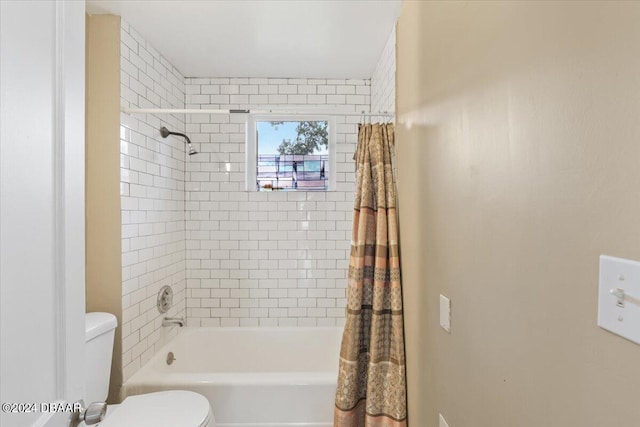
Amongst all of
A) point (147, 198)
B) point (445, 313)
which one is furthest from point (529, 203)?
point (147, 198)

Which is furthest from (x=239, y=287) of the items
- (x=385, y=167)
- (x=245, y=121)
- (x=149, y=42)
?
(x=149, y=42)

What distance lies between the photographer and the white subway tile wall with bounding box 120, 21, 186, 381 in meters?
1.98

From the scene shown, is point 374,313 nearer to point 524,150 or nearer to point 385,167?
point 385,167

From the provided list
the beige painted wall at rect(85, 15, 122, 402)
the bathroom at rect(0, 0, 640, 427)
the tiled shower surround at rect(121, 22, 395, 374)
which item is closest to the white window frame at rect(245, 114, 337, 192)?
the tiled shower surround at rect(121, 22, 395, 374)

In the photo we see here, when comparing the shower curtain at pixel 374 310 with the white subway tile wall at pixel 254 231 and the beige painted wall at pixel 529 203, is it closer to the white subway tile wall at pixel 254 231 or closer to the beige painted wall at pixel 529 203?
the beige painted wall at pixel 529 203

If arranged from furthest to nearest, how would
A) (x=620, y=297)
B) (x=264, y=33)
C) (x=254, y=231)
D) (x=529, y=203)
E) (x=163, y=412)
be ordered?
1. (x=254, y=231)
2. (x=264, y=33)
3. (x=163, y=412)
4. (x=529, y=203)
5. (x=620, y=297)

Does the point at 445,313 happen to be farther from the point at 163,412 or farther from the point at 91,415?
the point at 163,412

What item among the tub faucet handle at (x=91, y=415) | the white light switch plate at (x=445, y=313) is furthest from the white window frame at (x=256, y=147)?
the tub faucet handle at (x=91, y=415)

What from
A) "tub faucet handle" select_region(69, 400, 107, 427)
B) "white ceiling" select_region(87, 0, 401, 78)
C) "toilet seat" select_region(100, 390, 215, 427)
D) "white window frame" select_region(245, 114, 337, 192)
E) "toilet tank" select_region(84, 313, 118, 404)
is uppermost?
"white ceiling" select_region(87, 0, 401, 78)

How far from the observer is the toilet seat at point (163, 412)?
1.45 m

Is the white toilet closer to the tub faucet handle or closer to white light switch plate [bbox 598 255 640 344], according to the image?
the tub faucet handle

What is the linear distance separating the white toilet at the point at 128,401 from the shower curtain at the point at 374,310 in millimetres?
684

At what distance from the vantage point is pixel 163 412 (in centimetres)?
152

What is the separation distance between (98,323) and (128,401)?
0.40 metres
